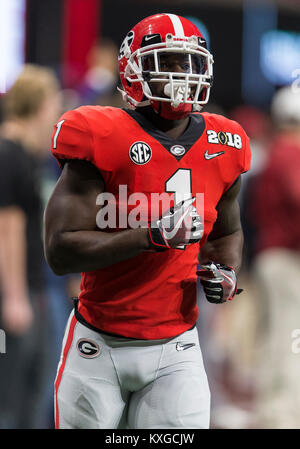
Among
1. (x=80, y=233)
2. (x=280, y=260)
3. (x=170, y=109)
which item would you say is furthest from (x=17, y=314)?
(x=170, y=109)

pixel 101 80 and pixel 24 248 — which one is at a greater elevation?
pixel 101 80

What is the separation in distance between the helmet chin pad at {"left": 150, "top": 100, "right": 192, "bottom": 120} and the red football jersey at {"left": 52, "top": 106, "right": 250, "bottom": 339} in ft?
0.15

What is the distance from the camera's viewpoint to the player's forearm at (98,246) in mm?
1744

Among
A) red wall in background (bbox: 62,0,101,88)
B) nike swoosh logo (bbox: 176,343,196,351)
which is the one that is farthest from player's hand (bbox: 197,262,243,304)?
red wall in background (bbox: 62,0,101,88)

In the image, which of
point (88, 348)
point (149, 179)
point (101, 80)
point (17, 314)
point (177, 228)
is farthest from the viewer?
point (101, 80)

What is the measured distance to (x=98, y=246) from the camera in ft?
5.75

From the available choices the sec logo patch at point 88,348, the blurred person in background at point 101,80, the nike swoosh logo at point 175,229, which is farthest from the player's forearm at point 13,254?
the nike swoosh logo at point 175,229

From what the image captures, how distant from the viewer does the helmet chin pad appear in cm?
181

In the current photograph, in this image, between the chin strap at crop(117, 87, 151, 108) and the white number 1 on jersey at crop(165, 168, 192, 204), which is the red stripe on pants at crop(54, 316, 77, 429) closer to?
the white number 1 on jersey at crop(165, 168, 192, 204)

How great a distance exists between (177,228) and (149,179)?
6.6 inches

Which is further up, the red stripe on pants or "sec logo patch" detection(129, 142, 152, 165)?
"sec logo patch" detection(129, 142, 152, 165)

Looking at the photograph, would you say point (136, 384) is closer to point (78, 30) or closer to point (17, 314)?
point (17, 314)

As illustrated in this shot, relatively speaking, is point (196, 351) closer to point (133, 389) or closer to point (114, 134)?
point (133, 389)

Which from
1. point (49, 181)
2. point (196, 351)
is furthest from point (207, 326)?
point (196, 351)
